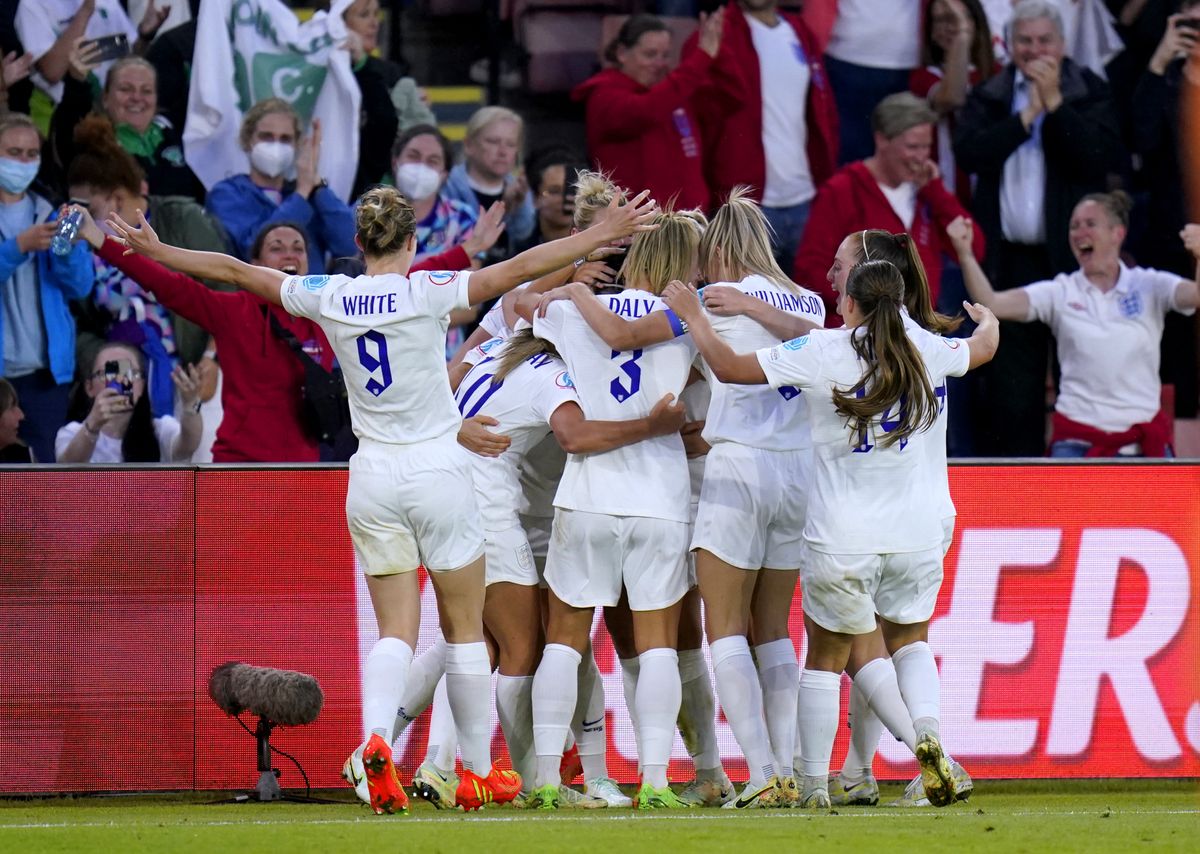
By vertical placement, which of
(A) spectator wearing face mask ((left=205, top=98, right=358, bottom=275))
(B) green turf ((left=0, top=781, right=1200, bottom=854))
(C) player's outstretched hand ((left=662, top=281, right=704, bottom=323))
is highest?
(A) spectator wearing face mask ((left=205, top=98, right=358, bottom=275))

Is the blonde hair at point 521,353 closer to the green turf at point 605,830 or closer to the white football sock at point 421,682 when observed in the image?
the white football sock at point 421,682

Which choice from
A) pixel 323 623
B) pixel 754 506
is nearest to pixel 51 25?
pixel 323 623

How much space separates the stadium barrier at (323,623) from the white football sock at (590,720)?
0.84 meters

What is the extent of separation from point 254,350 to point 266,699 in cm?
300

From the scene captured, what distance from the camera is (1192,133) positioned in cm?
1048

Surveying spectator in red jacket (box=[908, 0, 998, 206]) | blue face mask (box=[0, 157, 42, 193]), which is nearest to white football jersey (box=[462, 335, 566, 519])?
blue face mask (box=[0, 157, 42, 193])

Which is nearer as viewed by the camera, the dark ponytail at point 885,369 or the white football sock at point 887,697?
the dark ponytail at point 885,369

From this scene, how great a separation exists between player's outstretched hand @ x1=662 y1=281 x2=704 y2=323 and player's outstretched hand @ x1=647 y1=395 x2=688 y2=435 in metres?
0.34

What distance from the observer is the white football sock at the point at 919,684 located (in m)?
5.49

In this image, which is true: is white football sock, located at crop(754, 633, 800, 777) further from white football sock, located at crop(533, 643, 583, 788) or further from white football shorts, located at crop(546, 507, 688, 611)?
white football sock, located at crop(533, 643, 583, 788)

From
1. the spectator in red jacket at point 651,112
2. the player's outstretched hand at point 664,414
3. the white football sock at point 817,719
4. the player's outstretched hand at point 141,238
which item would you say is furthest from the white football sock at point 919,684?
the spectator in red jacket at point 651,112

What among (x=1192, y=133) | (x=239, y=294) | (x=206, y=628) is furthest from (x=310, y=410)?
(x=1192, y=133)

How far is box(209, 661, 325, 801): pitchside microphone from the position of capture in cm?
639

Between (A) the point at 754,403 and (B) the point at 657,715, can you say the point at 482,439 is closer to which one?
(A) the point at 754,403
